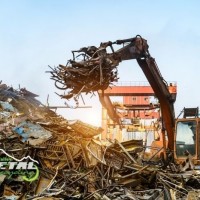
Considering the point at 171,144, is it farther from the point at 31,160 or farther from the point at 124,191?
the point at 31,160

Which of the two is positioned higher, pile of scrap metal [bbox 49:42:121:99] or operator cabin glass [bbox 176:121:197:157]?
pile of scrap metal [bbox 49:42:121:99]

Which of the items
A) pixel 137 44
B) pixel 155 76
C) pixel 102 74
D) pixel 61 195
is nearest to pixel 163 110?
pixel 155 76

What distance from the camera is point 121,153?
1132 centimetres

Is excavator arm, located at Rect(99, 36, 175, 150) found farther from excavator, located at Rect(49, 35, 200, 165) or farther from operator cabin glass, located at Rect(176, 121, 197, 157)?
operator cabin glass, located at Rect(176, 121, 197, 157)

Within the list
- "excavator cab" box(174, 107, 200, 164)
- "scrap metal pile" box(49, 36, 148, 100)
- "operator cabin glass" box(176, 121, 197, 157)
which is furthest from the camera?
"operator cabin glass" box(176, 121, 197, 157)

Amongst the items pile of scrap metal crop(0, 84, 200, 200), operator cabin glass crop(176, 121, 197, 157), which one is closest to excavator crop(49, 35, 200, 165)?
operator cabin glass crop(176, 121, 197, 157)

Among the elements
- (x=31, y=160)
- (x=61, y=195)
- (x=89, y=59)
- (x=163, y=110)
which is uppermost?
Result: (x=89, y=59)

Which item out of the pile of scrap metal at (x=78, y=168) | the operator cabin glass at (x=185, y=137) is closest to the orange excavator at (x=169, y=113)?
the operator cabin glass at (x=185, y=137)

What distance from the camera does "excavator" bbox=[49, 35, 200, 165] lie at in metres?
8.59

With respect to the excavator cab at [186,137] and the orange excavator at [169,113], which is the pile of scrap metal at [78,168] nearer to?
the excavator cab at [186,137]

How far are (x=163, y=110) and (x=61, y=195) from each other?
4.76 meters

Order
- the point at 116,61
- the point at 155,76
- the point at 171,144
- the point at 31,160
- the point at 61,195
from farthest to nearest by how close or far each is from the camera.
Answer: the point at 171,144 < the point at 155,76 < the point at 31,160 < the point at 116,61 < the point at 61,195

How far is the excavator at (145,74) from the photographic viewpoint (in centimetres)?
859

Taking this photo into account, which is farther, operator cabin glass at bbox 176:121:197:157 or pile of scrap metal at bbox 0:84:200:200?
operator cabin glass at bbox 176:121:197:157
